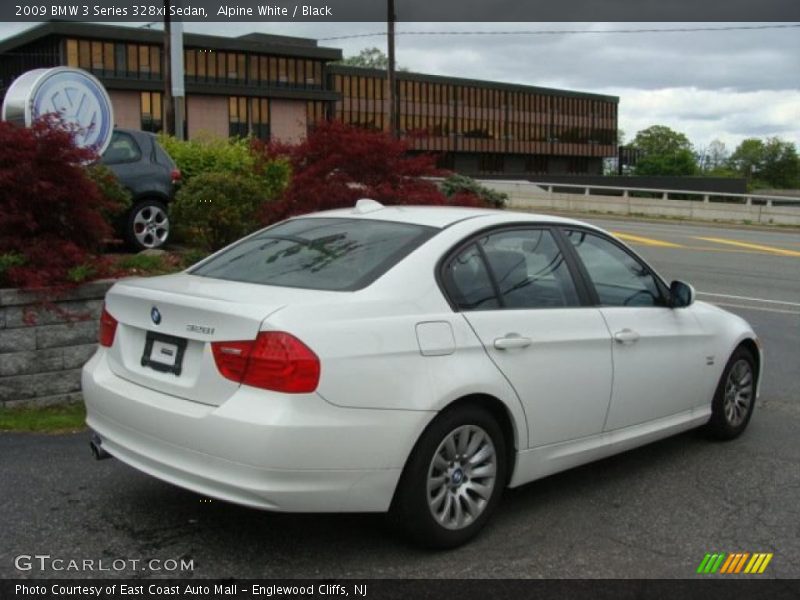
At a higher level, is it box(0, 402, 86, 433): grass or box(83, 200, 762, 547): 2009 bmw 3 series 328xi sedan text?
box(83, 200, 762, 547): 2009 bmw 3 series 328xi sedan text

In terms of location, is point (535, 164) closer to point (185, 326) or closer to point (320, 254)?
point (320, 254)

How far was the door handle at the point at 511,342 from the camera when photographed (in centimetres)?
436

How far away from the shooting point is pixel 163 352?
13.8 ft

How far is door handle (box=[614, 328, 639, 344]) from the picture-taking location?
5.04 m

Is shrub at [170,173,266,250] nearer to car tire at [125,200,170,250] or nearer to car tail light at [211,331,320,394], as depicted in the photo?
car tire at [125,200,170,250]

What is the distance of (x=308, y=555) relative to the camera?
4.16 metres

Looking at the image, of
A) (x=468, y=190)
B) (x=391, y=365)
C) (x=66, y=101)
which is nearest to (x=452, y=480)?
(x=391, y=365)

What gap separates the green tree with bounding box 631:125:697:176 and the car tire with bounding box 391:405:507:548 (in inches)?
5827

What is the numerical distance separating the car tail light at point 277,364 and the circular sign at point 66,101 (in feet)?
17.8

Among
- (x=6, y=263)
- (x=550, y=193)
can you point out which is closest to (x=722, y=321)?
(x=6, y=263)

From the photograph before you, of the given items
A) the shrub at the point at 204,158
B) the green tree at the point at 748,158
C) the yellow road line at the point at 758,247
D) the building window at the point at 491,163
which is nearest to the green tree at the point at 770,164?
the green tree at the point at 748,158

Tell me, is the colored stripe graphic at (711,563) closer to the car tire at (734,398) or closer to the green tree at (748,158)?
the car tire at (734,398)

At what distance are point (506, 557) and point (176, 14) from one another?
18.2 m

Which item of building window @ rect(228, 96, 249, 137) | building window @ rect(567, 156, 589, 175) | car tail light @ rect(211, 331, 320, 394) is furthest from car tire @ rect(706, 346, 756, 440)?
building window @ rect(567, 156, 589, 175)
